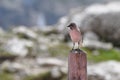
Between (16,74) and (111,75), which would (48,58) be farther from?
(111,75)

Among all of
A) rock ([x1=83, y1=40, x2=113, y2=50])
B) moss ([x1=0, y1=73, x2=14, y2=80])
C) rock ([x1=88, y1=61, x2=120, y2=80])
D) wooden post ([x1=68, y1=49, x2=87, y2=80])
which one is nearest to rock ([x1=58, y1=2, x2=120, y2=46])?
rock ([x1=83, y1=40, x2=113, y2=50])

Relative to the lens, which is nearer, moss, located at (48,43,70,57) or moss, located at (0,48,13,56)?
moss, located at (0,48,13,56)

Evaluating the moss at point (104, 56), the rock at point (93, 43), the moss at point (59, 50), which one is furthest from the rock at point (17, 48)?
the rock at point (93, 43)

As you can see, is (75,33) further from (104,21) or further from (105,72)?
(104,21)

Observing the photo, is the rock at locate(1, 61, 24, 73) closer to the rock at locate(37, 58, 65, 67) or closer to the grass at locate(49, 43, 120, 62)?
the rock at locate(37, 58, 65, 67)

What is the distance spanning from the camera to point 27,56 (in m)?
41.1

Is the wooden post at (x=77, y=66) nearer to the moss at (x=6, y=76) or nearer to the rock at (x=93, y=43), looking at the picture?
the moss at (x=6, y=76)

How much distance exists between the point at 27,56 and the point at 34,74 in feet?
20.8

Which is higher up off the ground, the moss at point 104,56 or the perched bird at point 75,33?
the moss at point 104,56

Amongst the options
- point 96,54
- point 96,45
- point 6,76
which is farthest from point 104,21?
point 6,76

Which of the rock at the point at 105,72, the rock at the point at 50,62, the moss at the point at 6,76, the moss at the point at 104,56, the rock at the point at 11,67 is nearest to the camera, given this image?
the rock at the point at 105,72

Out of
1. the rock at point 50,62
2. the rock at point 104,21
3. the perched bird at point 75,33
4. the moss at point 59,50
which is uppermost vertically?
the rock at point 104,21

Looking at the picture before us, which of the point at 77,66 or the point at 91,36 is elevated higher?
the point at 91,36

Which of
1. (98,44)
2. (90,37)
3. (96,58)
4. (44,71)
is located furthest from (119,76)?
(90,37)
